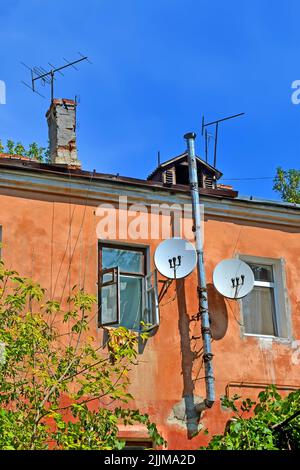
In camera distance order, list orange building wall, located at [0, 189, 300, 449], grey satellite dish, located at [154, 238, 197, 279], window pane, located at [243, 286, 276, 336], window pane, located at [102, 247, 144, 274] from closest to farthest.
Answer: orange building wall, located at [0, 189, 300, 449], grey satellite dish, located at [154, 238, 197, 279], window pane, located at [102, 247, 144, 274], window pane, located at [243, 286, 276, 336]

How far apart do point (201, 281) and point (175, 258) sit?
66 cm

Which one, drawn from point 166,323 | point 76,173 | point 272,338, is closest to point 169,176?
point 76,173

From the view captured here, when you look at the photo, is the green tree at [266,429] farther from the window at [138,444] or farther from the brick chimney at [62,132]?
the brick chimney at [62,132]

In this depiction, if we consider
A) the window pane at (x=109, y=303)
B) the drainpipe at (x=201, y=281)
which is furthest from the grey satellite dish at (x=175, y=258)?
the window pane at (x=109, y=303)

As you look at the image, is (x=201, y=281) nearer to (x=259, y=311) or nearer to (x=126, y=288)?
(x=126, y=288)

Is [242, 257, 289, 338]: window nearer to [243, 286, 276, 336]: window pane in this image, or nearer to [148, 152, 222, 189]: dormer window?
[243, 286, 276, 336]: window pane

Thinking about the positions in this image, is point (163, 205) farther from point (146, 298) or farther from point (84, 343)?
point (84, 343)

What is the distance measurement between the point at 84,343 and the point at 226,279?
275 cm

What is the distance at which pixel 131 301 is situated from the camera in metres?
14.3

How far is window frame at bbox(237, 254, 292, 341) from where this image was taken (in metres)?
15.0

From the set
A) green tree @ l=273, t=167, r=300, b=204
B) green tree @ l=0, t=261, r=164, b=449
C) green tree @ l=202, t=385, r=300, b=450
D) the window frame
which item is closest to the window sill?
the window frame

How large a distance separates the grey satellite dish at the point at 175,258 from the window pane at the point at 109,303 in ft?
2.79

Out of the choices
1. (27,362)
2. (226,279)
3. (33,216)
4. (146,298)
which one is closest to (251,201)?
(226,279)

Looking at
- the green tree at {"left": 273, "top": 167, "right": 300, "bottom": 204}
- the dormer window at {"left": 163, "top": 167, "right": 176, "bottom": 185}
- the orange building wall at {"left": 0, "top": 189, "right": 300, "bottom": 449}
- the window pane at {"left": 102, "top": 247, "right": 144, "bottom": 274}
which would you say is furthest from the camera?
the green tree at {"left": 273, "top": 167, "right": 300, "bottom": 204}
